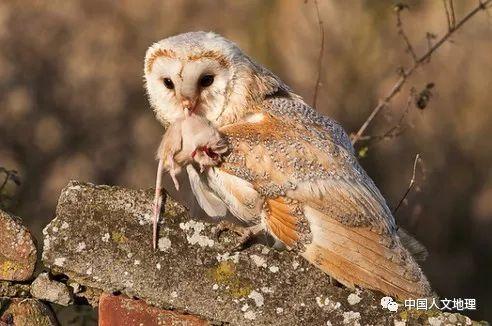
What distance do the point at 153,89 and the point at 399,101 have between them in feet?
17.4

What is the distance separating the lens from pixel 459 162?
34.2 ft

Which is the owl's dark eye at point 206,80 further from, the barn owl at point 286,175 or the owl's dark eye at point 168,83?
the owl's dark eye at point 168,83

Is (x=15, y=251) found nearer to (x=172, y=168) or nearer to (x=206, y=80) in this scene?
(x=172, y=168)

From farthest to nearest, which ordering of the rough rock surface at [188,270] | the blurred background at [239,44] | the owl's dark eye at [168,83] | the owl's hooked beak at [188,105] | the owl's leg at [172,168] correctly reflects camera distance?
1. the blurred background at [239,44]
2. the owl's dark eye at [168,83]
3. the owl's hooked beak at [188,105]
4. the owl's leg at [172,168]
5. the rough rock surface at [188,270]

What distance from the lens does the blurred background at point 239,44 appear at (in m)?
9.49

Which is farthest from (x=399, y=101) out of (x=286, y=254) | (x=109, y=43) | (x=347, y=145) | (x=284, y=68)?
(x=286, y=254)

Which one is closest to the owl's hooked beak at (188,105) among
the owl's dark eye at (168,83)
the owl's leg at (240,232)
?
the owl's dark eye at (168,83)

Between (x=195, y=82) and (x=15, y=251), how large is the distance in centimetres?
91

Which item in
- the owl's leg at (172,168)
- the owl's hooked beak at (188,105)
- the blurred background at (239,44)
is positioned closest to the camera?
the owl's leg at (172,168)

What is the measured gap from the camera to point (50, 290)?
12.3 feet

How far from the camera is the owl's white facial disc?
4254 millimetres

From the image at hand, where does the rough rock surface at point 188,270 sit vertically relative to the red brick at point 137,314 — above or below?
above

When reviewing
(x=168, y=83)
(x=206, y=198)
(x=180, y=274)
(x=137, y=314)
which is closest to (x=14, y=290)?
(x=137, y=314)

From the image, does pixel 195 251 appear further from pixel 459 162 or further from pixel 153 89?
pixel 459 162
